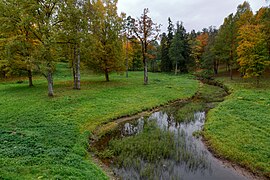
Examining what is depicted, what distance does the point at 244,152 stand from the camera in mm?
9633

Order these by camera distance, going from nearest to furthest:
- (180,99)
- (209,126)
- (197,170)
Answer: (197,170) → (209,126) → (180,99)

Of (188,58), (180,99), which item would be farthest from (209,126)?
(188,58)

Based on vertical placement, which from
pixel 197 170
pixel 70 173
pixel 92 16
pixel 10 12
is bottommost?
pixel 197 170

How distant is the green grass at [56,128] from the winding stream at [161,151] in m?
1.31

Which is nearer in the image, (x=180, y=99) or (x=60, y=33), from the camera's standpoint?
(x=60, y=33)

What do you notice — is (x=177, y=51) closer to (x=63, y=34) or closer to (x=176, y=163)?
(x=63, y=34)

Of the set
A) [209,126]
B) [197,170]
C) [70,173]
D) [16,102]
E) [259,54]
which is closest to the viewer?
[70,173]

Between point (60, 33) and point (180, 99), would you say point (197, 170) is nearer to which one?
point (180, 99)

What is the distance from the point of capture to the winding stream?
27.5 ft

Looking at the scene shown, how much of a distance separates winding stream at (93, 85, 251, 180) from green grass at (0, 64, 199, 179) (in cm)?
131

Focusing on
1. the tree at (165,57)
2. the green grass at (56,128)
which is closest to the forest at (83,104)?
the green grass at (56,128)

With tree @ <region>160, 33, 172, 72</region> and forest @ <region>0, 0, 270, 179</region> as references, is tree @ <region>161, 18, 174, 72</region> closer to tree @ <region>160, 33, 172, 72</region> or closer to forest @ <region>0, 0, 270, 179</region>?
tree @ <region>160, 33, 172, 72</region>

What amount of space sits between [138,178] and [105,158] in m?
2.32

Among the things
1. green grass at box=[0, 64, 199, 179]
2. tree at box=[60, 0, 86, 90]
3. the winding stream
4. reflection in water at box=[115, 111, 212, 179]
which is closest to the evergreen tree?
green grass at box=[0, 64, 199, 179]
